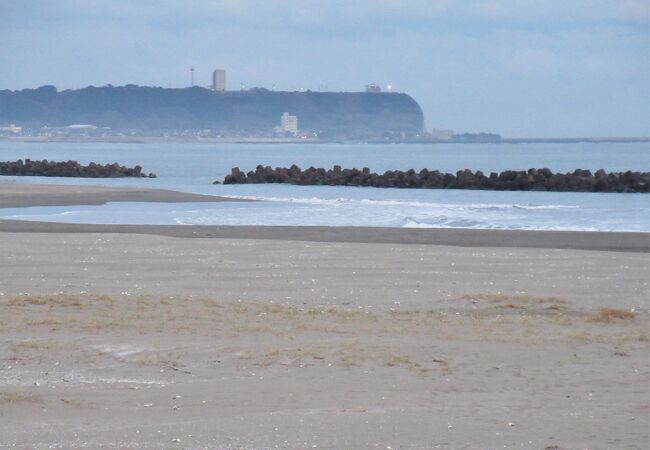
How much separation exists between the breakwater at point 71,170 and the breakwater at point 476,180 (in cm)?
647

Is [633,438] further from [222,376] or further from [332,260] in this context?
[332,260]

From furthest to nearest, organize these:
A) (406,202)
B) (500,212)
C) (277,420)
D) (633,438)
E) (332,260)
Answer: (406,202) → (500,212) → (332,260) → (277,420) → (633,438)

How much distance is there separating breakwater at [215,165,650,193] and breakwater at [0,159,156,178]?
6466 millimetres

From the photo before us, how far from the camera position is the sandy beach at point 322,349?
4859 millimetres

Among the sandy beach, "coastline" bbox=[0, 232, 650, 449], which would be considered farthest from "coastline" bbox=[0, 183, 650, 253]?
"coastline" bbox=[0, 232, 650, 449]

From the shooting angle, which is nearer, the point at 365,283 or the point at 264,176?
the point at 365,283

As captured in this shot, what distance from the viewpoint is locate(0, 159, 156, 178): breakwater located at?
129 ft

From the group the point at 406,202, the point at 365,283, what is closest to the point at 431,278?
the point at 365,283

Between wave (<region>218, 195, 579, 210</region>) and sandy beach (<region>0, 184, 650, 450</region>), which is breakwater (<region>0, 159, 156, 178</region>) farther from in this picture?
sandy beach (<region>0, 184, 650, 450</region>)

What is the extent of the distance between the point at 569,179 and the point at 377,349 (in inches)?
951

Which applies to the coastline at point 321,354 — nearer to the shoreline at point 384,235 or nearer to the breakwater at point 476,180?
the shoreline at point 384,235

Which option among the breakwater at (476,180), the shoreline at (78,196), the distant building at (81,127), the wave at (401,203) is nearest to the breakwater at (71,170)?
the breakwater at (476,180)

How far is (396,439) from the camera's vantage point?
470cm

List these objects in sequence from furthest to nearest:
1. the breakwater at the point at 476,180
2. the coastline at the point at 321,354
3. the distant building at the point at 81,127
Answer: the distant building at the point at 81,127
the breakwater at the point at 476,180
the coastline at the point at 321,354
